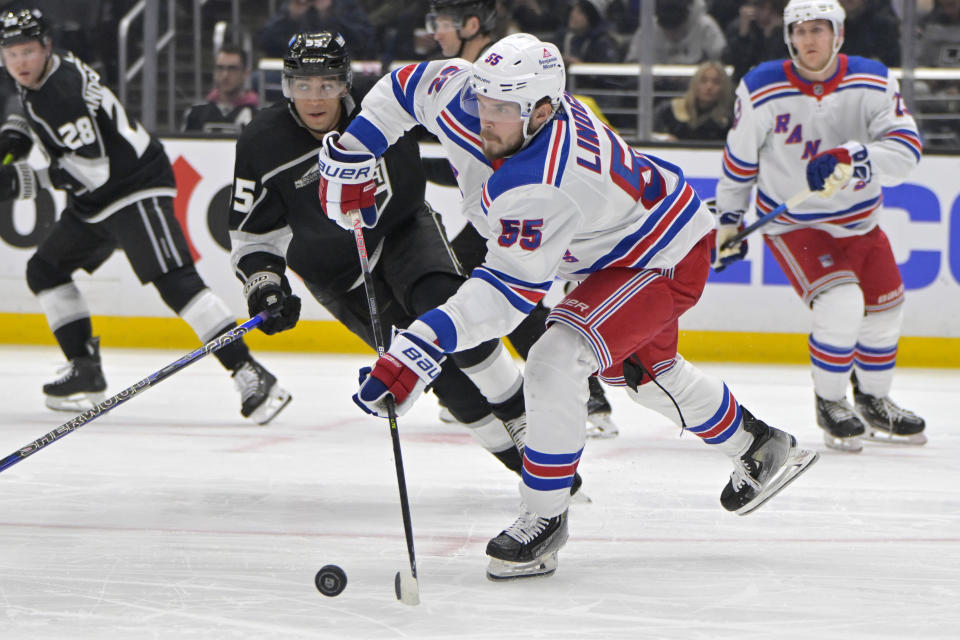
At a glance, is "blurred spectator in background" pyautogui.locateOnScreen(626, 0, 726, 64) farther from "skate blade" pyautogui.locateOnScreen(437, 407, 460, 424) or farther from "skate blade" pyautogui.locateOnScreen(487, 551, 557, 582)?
"skate blade" pyautogui.locateOnScreen(487, 551, 557, 582)

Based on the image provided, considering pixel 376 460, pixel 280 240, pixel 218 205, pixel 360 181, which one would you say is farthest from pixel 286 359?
→ pixel 360 181

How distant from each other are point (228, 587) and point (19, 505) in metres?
0.92

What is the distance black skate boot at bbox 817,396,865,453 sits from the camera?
370 cm

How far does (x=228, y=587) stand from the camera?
221cm

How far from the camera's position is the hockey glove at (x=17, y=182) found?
4.39 m

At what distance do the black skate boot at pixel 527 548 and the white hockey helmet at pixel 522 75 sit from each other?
719 millimetres

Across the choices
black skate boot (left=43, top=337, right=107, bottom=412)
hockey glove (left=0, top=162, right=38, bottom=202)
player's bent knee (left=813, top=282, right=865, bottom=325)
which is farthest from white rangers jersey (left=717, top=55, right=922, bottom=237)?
hockey glove (left=0, top=162, right=38, bottom=202)

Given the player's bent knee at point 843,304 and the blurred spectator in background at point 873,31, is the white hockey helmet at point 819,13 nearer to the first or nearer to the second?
the player's bent knee at point 843,304

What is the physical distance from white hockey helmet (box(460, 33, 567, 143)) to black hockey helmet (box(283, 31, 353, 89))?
80 cm

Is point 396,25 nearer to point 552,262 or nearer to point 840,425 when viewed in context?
point 840,425

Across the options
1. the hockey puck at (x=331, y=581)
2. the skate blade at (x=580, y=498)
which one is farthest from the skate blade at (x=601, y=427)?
the hockey puck at (x=331, y=581)

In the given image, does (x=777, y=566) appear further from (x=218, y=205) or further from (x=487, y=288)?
(x=218, y=205)

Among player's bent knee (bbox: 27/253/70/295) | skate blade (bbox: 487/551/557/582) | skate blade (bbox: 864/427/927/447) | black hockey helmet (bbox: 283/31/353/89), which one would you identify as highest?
black hockey helmet (bbox: 283/31/353/89)

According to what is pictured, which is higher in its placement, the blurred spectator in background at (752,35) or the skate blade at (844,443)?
the blurred spectator in background at (752,35)
